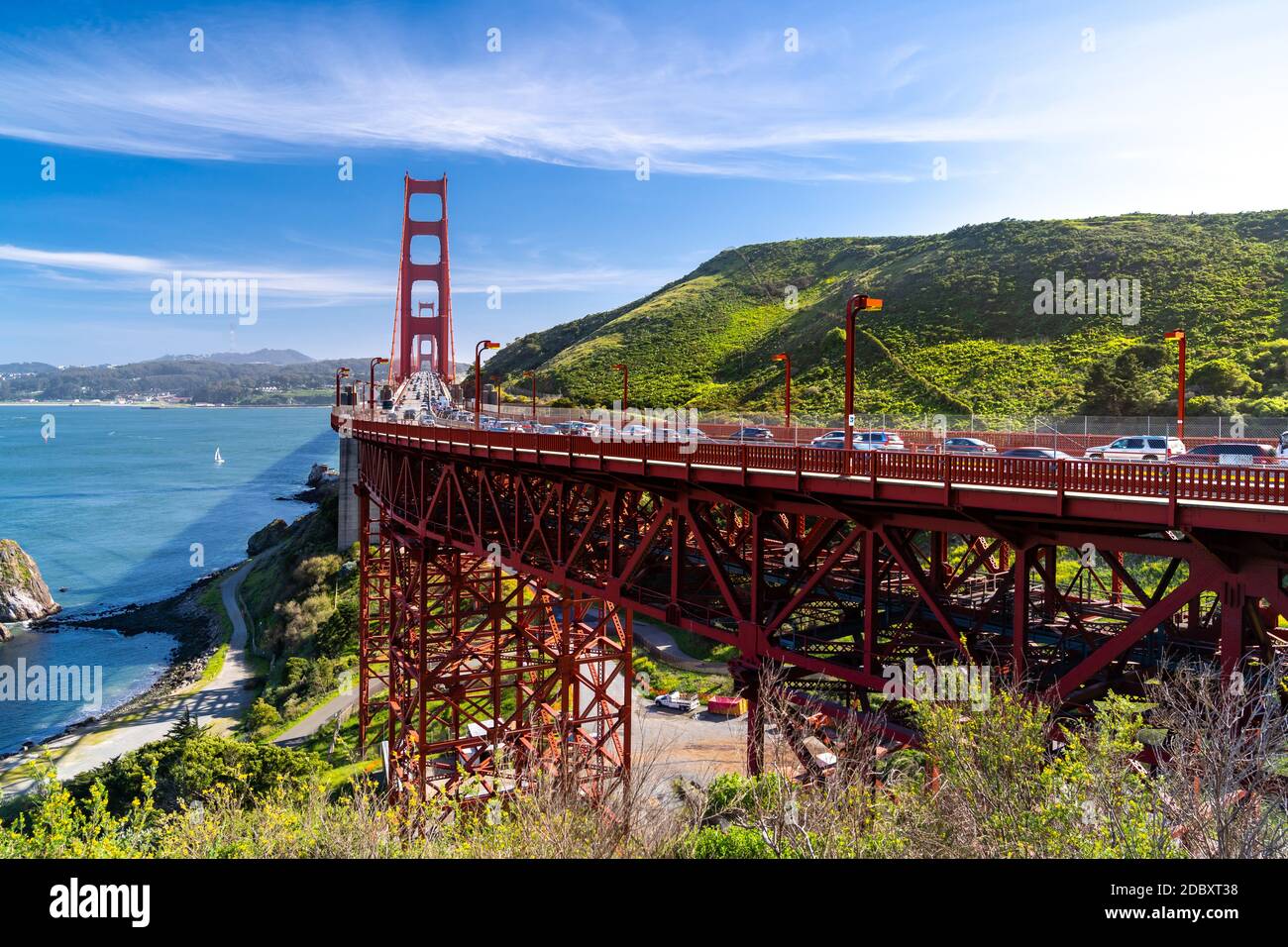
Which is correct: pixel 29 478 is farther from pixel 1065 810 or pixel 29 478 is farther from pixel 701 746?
→ pixel 1065 810

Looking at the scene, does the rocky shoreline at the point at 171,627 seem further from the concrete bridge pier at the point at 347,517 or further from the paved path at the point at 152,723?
the concrete bridge pier at the point at 347,517

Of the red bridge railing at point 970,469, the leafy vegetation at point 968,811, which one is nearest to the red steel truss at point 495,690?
the red bridge railing at point 970,469

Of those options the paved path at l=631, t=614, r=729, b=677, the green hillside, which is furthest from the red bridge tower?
the paved path at l=631, t=614, r=729, b=677

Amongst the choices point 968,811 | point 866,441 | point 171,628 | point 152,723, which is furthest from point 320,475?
point 968,811

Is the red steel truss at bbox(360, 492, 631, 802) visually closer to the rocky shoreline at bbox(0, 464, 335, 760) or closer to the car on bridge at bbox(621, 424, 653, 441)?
the car on bridge at bbox(621, 424, 653, 441)
